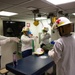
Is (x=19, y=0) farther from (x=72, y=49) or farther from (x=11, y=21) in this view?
(x=11, y=21)

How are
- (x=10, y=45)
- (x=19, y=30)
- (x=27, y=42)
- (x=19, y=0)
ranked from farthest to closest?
(x=19, y=30), (x=10, y=45), (x=27, y=42), (x=19, y=0)

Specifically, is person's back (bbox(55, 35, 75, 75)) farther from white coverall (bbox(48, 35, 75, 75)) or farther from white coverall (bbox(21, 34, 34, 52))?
white coverall (bbox(21, 34, 34, 52))

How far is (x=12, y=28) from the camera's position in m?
4.73

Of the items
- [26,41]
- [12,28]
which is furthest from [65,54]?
[12,28]

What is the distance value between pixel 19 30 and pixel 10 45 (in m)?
0.93

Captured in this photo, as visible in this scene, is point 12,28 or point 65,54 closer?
point 65,54

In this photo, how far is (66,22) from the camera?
1505 mm

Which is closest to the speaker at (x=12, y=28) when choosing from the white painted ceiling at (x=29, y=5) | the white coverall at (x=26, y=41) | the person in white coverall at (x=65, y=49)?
the white coverall at (x=26, y=41)

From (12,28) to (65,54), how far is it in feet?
11.7

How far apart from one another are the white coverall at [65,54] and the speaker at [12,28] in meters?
3.35

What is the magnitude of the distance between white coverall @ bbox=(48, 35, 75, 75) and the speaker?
335cm

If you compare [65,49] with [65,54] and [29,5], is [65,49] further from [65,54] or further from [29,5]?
[29,5]

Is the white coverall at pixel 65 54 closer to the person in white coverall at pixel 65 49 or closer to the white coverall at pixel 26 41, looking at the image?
the person in white coverall at pixel 65 49

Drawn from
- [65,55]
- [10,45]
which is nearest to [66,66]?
[65,55]
